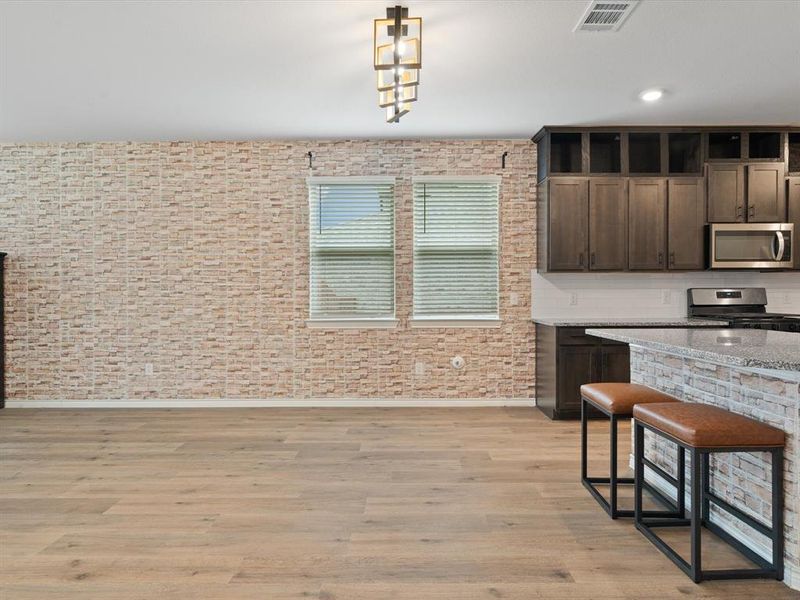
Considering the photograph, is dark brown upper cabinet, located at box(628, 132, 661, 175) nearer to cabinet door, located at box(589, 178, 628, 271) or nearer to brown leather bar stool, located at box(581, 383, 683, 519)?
cabinet door, located at box(589, 178, 628, 271)

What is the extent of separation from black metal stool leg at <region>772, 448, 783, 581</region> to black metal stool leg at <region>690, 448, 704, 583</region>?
0.28 metres

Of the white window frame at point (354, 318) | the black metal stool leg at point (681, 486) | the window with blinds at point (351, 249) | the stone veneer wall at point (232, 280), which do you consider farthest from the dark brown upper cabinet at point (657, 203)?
the black metal stool leg at point (681, 486)

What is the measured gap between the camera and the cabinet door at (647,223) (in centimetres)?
493

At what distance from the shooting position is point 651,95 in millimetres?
4102

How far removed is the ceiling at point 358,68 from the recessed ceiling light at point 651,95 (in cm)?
9

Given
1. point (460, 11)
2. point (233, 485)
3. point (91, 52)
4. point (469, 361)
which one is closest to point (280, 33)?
point (460, 11)

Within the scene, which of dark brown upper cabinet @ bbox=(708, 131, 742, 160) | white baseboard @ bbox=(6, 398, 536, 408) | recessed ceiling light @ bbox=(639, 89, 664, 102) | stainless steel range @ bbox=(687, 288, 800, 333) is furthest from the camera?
white baseboard @ bbox=(6, 398, 536, 408)

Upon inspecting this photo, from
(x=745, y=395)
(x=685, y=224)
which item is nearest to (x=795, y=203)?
(x=685, y=224)

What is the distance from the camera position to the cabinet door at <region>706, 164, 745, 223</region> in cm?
491

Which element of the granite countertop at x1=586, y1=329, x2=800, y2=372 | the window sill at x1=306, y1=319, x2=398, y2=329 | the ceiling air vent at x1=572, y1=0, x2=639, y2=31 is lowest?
the window sill at x1=306, y1=319, x2=398, y2=329

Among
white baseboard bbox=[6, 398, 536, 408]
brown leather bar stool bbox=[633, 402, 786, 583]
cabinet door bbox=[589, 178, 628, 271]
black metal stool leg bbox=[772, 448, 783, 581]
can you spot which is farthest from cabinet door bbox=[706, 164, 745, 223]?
black metal stool leg bbox=[772, 448, 783, 581]

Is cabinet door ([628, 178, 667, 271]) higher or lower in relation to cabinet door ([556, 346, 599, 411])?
higher

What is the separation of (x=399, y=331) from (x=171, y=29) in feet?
10.8

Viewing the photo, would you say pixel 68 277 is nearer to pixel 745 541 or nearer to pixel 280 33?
pixel 280 33
